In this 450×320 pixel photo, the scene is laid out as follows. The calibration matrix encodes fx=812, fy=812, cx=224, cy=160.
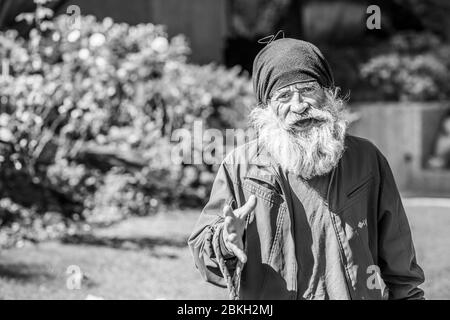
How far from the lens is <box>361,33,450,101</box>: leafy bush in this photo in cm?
1116

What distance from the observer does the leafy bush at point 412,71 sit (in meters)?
11.2

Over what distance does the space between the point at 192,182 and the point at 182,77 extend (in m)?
1.51

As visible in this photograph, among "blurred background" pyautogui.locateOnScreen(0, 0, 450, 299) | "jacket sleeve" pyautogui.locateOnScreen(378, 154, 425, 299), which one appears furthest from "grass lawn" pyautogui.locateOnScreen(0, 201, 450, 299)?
"jacket sleeve" pyautogui.locateOnScreen(378, 154, 425, 299)

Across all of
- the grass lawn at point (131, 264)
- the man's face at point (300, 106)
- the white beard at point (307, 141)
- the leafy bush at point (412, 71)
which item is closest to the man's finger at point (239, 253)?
the white beard at point (307, 141)

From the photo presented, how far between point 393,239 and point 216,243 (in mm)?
691

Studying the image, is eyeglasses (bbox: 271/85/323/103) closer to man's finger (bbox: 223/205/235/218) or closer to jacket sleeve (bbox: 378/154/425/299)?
jacket sleeve (bbox: 378/154/425/299)

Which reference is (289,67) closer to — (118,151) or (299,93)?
(299,93)

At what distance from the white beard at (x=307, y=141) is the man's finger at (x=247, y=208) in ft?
1.07

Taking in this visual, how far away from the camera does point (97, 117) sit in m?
6.90

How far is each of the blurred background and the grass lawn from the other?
15 mm

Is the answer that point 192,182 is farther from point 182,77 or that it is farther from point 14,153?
point 14,153

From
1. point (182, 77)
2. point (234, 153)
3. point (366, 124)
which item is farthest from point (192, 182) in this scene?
point (234, 153)

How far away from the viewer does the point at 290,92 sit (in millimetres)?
2877

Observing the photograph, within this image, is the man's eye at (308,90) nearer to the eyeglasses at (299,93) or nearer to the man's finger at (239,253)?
the eyeglasses at (299,93)
